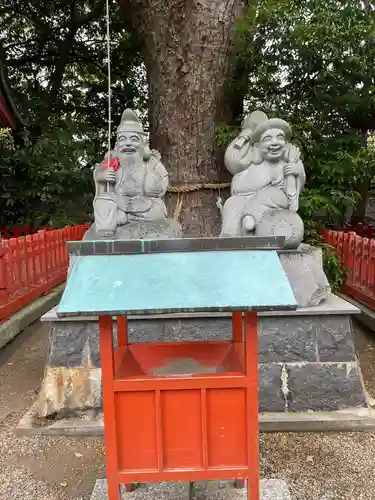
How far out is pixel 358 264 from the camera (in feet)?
19.0

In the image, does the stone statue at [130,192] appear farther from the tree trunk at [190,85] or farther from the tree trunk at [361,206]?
the tree trunk at [361,206]

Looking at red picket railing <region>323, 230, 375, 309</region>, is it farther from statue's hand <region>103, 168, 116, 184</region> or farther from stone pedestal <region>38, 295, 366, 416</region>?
statue's hand <region>103, 168, 116, 184</region>

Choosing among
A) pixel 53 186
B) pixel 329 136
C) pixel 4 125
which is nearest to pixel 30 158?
pixel 53 186

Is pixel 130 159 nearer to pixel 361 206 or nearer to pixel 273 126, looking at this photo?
pixel 273 126

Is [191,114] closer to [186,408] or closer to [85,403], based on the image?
[85,403]

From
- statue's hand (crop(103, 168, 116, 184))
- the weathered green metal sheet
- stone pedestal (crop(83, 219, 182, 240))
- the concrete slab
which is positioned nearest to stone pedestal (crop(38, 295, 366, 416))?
the concrete slab

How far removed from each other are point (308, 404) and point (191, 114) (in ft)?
12.4

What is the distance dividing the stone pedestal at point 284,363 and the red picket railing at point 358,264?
233 cm

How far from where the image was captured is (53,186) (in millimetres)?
8984

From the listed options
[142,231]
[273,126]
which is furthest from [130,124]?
[273,126]

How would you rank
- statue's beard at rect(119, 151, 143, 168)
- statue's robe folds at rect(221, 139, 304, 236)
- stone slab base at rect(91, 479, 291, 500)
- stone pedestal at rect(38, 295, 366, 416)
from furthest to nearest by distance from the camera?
statue's beard at rect(119, 151, 143, 168) < statue's robe folds at rect(221, 139, 304, 236) < stone pedestal at rect(38, 295, 366, 416) < stone slab base at rect(91, 479, 291, 500)

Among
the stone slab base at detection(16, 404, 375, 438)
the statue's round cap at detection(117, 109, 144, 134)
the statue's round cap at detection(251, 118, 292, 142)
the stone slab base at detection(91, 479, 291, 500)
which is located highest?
the statue's round cap at detection(117, 109, 144, 134)

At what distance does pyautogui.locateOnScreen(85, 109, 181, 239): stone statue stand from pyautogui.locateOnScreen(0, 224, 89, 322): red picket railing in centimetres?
197

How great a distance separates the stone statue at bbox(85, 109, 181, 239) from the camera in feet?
12.2
